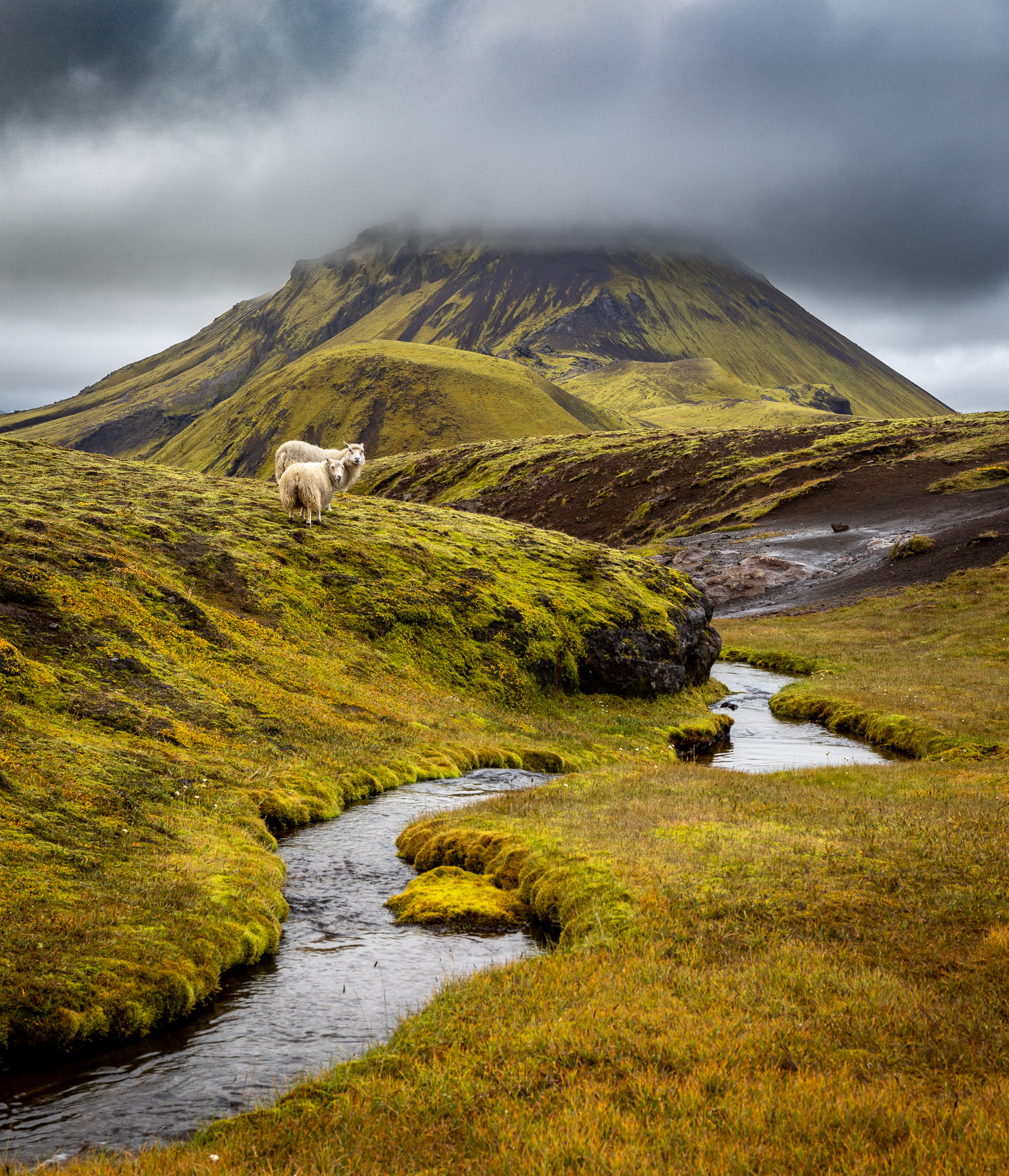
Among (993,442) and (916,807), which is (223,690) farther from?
(993,442)

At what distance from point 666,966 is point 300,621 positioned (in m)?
24.6

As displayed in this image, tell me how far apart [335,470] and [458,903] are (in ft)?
95.9

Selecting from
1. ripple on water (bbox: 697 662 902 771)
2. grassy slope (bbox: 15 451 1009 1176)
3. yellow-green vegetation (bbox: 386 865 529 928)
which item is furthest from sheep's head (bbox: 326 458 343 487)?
yellow-green vegetation (bbox: 386 865 529 928)

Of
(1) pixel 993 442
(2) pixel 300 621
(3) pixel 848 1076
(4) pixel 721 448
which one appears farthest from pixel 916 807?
(4) pixel 721 448

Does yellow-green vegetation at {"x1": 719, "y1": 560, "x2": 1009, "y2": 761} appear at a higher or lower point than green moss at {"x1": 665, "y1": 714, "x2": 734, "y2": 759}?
higher

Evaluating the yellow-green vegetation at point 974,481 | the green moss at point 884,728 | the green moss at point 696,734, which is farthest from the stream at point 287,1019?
the yellow-green vegetation at point 974,481

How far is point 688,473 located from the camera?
157m

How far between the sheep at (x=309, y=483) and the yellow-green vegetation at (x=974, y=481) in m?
100

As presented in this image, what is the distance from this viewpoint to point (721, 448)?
16738 cm

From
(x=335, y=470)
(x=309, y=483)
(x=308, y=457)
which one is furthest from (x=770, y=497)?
(x=309, y=483)

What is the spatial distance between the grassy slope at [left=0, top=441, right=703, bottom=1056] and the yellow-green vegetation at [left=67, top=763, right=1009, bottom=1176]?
4529 mm

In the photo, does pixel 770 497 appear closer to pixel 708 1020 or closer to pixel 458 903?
pixel 458 903

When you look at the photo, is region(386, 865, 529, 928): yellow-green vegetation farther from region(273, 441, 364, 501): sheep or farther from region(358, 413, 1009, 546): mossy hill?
region(358, 413, 1009, 546): mossy hill

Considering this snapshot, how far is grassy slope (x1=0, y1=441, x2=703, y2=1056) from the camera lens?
1230 cm
